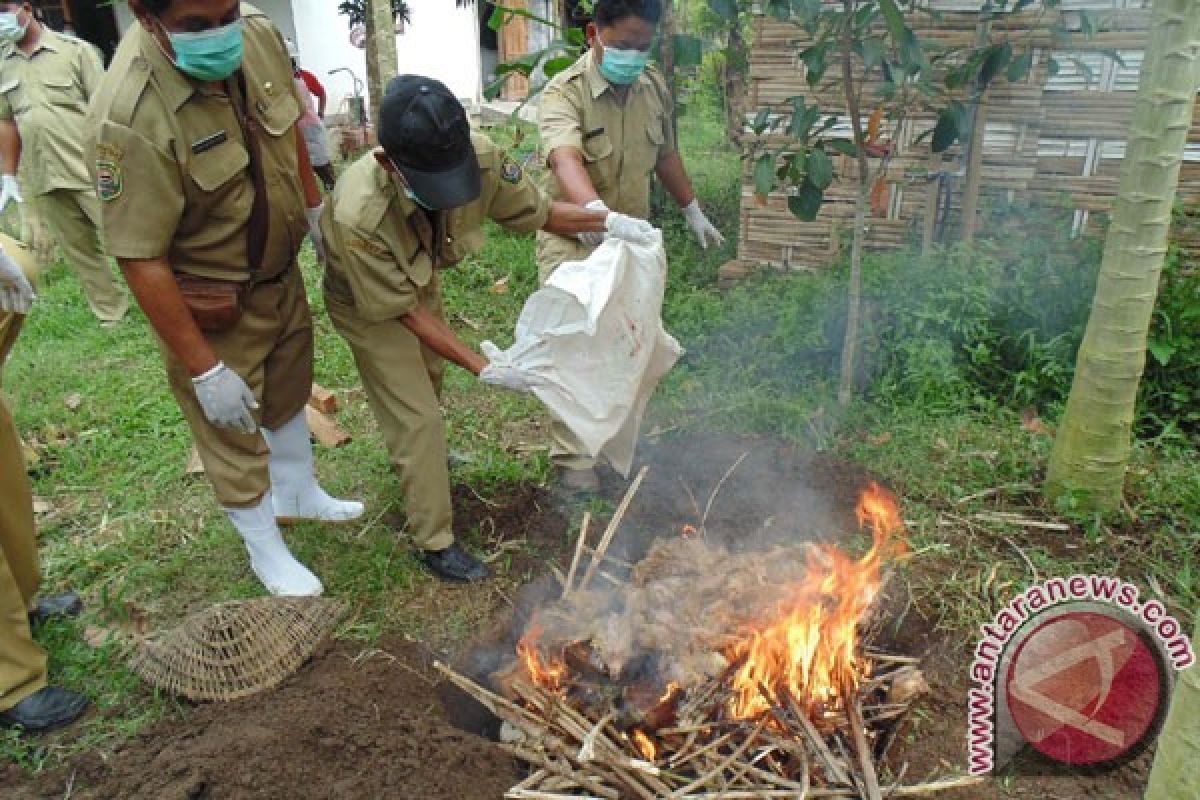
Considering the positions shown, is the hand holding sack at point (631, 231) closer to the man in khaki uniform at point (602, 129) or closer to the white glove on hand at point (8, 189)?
the man in khaki uniform at point (602, 129)

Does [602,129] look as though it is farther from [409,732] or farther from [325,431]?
[409,732]

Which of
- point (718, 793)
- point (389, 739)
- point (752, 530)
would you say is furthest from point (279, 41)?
point (718, 793)

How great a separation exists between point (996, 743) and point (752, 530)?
1373 mm

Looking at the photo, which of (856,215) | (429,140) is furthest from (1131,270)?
(429,140)

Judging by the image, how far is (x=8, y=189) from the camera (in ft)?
21.6

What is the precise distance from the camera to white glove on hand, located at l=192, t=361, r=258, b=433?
112 inches

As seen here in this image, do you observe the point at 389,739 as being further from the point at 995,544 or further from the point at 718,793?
the point at 995,544

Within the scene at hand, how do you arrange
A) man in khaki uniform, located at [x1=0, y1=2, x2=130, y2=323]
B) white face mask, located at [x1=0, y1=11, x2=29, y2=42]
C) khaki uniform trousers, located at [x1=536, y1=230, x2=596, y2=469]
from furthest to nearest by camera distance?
man in khaki uniform, located at [x1=0, y1=2, x2=130, y2=323]
white face mask, located at [x1=0, y1=11, x2=29, y2=42]
khaki uniform trousers, located at [x1=536, y1=230, x2=596, y2=469]

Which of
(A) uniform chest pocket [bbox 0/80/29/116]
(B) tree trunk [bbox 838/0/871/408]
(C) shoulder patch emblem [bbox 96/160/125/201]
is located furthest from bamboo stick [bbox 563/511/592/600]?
(A) uniform chest pocket [bbox 0/80/29/116]

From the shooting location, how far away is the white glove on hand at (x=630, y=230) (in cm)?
350

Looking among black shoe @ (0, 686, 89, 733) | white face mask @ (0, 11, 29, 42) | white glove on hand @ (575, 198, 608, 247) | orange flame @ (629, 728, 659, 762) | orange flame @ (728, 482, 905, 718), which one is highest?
white face mask @ (0, 11, 29, 42)

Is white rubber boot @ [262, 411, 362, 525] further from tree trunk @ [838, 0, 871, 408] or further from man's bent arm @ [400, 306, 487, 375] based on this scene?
tree trunk @ [838, 0, 871, 408]

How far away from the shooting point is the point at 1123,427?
3.33 meters

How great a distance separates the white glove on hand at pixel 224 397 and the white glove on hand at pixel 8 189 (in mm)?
5128
